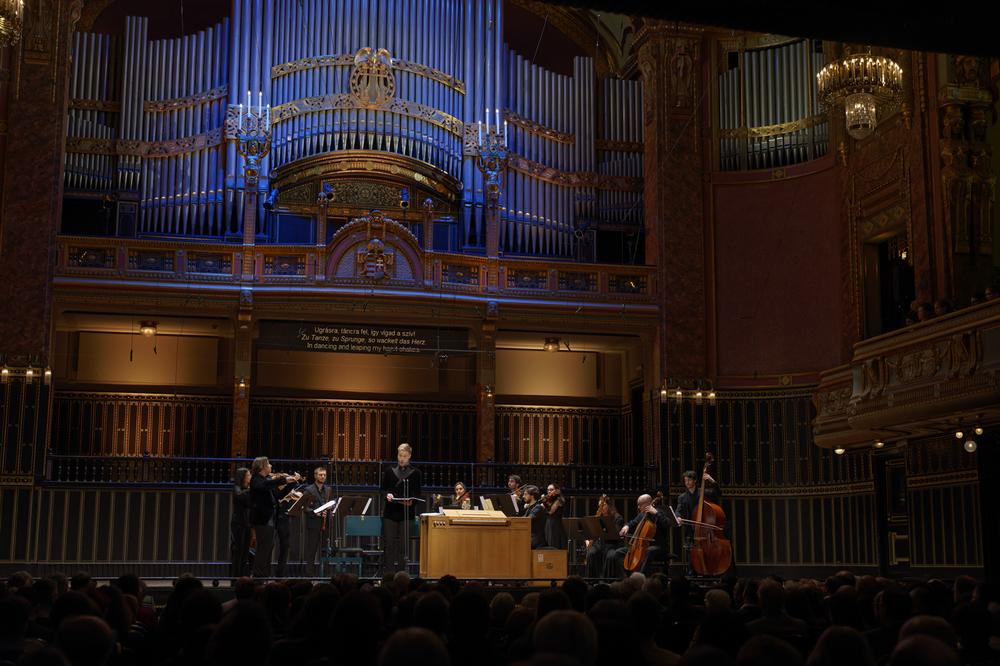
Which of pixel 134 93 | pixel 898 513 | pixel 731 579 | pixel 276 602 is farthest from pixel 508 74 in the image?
pixel 276 602

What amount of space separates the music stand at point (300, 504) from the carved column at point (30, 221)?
5311 mm

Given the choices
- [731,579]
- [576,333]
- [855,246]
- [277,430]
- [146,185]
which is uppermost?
[146,185]

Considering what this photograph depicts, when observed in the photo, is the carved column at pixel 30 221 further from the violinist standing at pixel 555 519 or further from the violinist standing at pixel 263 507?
the violinist standing at pixel 555 519

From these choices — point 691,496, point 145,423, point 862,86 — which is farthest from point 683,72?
point 145,423

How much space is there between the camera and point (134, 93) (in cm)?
1723

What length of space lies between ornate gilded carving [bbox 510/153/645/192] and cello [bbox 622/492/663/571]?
7.37m

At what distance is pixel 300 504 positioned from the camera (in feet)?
38.2

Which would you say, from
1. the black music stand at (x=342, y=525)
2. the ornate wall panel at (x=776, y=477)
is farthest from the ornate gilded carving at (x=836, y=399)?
the black music stand at (x=342, y=525)

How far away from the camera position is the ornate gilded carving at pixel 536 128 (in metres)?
17.9

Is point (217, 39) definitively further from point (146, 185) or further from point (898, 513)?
point (898, 513)

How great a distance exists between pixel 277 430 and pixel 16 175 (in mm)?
5966

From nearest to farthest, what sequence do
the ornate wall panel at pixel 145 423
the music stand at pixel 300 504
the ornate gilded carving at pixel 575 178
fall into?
the music stand at pixel 300 504 → the ornate gilded carving at pixel 575 178 → the ornate wall panel at pixel 145 423

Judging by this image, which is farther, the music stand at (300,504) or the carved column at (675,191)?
the carved column at (675,191)

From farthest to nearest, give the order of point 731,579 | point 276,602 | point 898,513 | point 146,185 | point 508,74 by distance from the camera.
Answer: point 508,74 → point 146,185 → point 898,513 → point 731,579 → point 276,602
